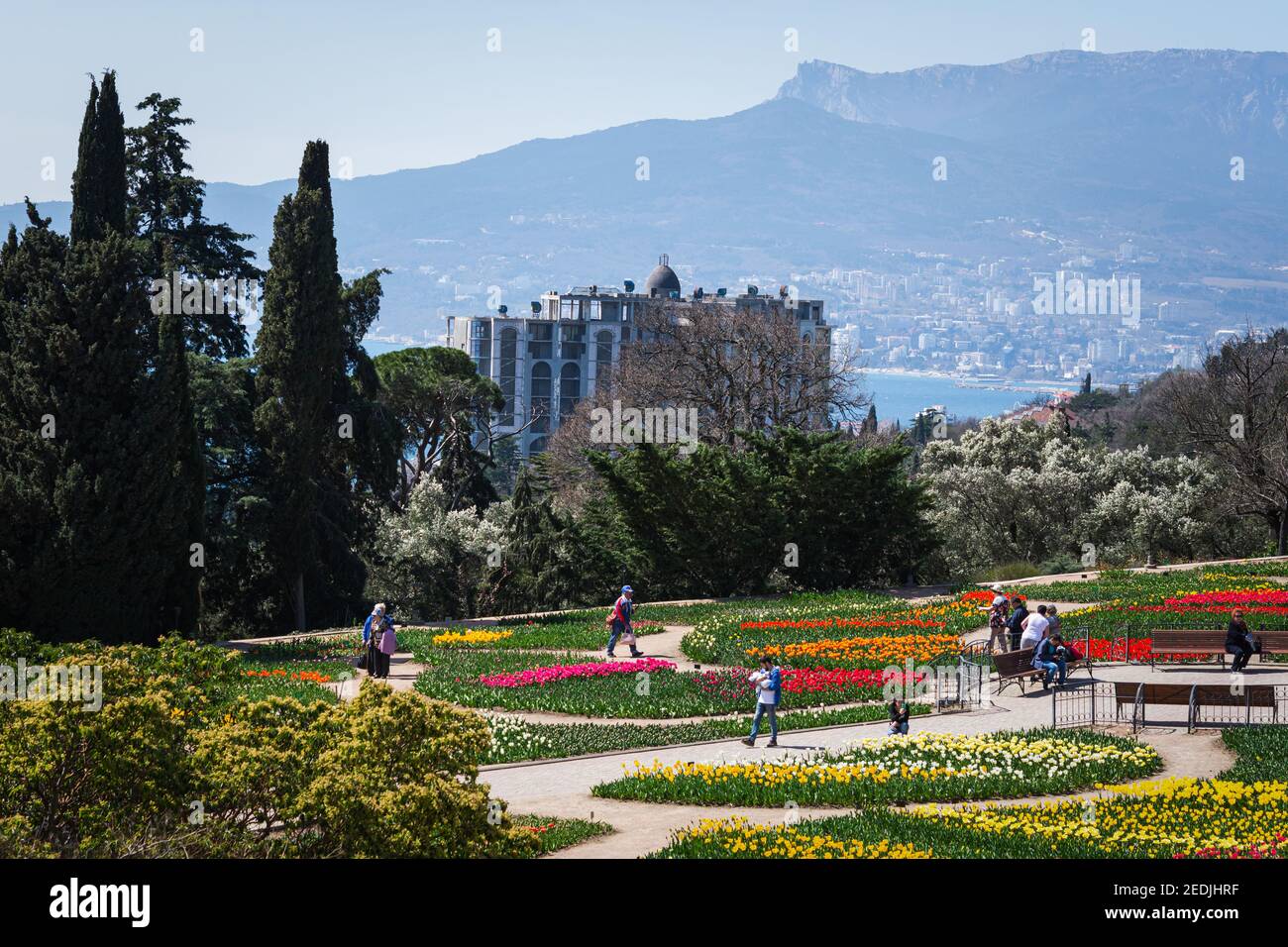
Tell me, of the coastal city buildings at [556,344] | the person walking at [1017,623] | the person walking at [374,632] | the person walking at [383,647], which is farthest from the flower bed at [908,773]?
the coastal city buildings at [556,344]

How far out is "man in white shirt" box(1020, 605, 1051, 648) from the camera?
2609cm

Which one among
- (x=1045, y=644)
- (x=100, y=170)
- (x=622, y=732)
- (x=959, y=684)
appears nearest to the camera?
(x=622, y=732)

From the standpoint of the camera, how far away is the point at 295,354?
127 ft

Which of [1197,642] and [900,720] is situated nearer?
[900,720]

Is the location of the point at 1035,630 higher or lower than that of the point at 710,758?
higher

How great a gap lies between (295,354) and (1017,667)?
21.4m

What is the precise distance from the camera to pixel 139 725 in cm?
1464

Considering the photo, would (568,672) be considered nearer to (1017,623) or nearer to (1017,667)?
(1017,667)

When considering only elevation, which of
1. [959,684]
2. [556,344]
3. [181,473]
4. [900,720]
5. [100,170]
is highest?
[556,344]

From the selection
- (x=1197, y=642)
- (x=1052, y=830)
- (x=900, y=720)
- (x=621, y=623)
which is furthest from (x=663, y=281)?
(x=1052, y=830)
